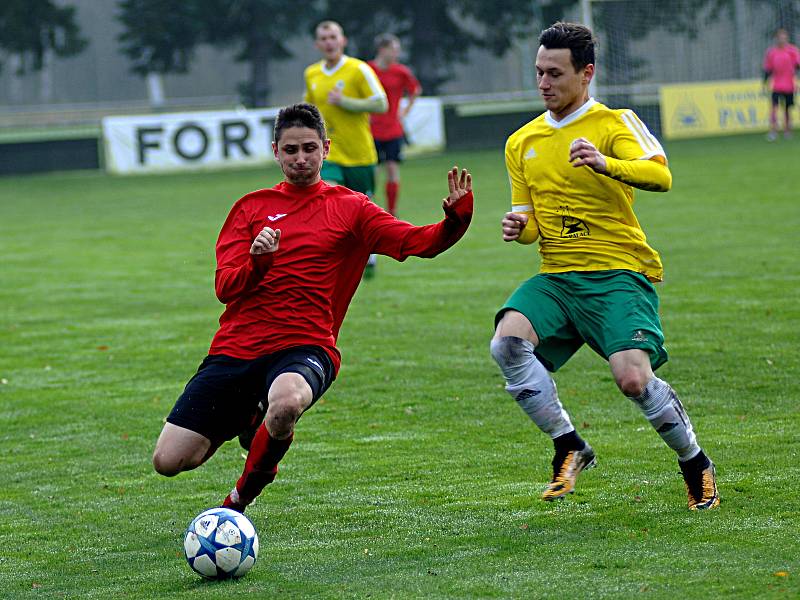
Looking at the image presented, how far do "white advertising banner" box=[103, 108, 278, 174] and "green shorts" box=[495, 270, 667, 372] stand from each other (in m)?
24.8

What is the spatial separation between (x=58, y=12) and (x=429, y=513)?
131ft

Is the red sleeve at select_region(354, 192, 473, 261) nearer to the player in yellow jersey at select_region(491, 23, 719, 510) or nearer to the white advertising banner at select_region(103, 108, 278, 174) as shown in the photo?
the player in yellow jersey at select_region(491, 23, 719, 510)

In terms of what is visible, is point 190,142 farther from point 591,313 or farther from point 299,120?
point 591,313

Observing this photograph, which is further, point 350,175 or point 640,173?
point 350,175

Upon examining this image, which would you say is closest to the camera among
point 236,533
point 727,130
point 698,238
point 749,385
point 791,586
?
point 791,586

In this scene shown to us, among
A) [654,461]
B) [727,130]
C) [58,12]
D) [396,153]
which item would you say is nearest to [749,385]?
[654,461]

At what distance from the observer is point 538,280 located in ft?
18.2

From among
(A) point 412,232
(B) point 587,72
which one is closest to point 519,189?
(B) point 587,72

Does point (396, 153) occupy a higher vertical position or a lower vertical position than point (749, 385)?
higher

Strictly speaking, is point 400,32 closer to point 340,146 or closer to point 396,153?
point 396,153

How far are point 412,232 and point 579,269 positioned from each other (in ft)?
2.41

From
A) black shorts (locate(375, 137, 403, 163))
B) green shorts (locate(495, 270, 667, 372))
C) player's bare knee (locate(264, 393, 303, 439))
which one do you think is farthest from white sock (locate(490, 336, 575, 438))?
black shorts (locate(375, 137, 403, 163))

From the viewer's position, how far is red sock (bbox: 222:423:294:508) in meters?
5.14

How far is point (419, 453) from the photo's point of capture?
21.2 ft
